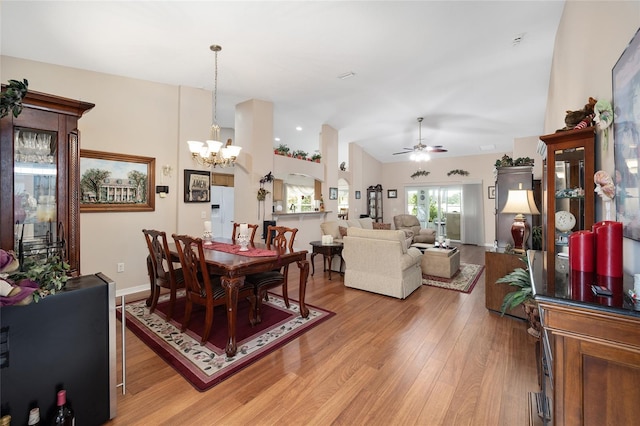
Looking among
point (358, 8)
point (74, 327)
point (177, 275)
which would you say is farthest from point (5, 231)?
point (358, 8)

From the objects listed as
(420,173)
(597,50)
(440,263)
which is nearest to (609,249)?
(597,50)

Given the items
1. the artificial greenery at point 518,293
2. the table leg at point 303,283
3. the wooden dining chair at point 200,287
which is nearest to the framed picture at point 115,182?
the wooden dining chair at point 200,287

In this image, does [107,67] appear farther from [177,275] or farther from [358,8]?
[358,8]

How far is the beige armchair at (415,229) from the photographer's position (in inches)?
284

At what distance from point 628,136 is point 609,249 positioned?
0.56 m

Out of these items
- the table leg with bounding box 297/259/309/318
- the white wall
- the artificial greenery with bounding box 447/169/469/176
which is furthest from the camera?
the artificial greenery with bounding box 447/169/469/176

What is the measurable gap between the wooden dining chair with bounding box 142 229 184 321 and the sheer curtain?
847cm

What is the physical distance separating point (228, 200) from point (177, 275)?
160 inches

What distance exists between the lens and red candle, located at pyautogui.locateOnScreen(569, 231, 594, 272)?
1212mm

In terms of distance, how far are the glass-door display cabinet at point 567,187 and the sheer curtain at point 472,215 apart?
7406 millimetres

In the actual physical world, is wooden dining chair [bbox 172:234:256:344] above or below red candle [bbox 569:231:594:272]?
below

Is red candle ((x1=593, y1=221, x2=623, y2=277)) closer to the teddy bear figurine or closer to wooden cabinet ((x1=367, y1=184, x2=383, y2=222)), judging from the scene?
the teddy bear figurine

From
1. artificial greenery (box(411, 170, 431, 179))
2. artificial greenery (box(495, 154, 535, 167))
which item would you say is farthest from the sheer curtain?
artificial greenery (box(495, 154, 535, 167))

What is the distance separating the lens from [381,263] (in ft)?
12.4
